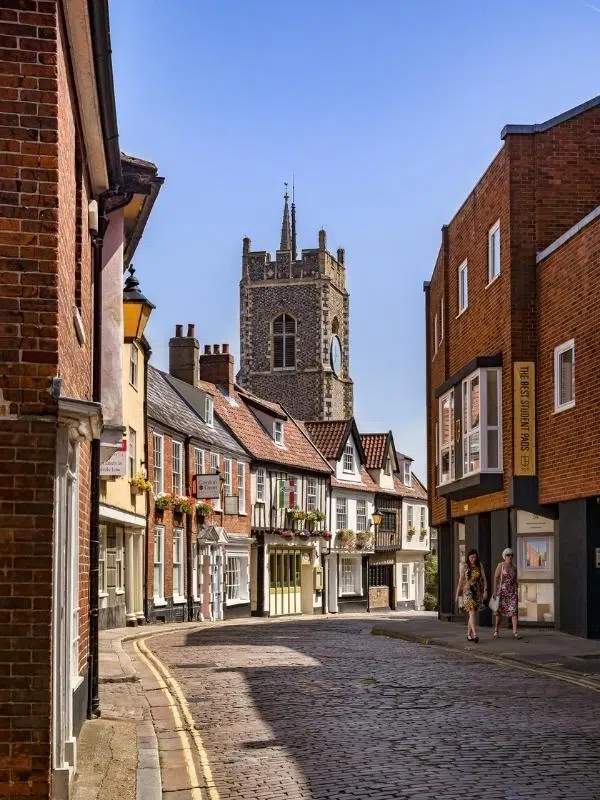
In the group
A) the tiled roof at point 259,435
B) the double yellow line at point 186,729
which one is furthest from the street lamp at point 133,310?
the tiled roof at point 259,435

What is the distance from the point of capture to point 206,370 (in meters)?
51.3

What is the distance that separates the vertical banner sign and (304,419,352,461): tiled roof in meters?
6.27

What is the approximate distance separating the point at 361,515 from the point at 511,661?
138ft

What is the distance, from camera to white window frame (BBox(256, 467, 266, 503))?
160 ft

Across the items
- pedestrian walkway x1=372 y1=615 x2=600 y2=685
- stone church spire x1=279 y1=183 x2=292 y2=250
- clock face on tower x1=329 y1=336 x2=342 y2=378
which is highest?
stone church spire x1=279 y1=183 x2=292 y2=250

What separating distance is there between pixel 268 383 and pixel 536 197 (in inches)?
2664

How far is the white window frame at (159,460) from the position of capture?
3519 cm

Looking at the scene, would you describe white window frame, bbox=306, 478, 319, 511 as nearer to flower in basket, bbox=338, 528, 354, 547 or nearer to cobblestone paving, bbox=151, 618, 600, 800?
flower in basket, bbox=338, 528, 354, 547

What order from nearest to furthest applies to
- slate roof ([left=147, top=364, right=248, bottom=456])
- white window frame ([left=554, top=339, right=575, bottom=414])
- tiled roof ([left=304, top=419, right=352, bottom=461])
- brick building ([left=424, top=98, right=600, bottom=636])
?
brick building ([left=424, top=98, right=600, bottom=636]) < white window frame ([left=554, top=339, right=575, bottom=414]) < slate roof ([left=147, top=364, right=248, bottom=456]) < tiled roof ([left=304, top=419, right=352, bottom=461])

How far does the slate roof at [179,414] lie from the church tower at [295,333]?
45.0m

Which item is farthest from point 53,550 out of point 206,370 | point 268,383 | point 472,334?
point 268,383

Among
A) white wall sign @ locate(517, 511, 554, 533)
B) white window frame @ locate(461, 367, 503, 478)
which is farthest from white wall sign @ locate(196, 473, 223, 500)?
white wall sign @ locate(517, 511, 554, 533)

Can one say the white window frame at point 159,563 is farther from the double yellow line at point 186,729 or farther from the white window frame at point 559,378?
the double yellow line at point 186,729

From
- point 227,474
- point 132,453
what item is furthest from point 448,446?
point 227,474
